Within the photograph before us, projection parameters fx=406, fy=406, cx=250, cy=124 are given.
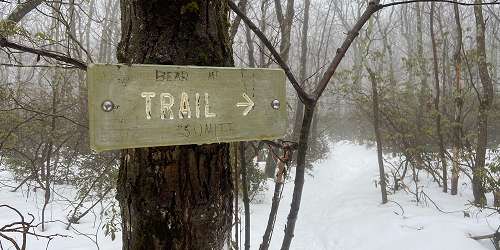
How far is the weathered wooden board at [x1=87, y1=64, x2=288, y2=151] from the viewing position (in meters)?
0.96

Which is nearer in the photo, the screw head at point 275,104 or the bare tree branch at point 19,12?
the screw head at point 275,104

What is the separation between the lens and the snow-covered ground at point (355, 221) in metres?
5.07

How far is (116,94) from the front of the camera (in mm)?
964

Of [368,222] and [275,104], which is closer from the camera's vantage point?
[275,104]

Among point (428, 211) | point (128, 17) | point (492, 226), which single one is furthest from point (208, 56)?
point (428, 211)

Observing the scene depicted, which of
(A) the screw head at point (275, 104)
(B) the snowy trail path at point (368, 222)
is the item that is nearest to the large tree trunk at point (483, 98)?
(B) the snowy trail path at point (368, 222)

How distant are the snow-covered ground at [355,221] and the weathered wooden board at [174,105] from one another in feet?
8.30

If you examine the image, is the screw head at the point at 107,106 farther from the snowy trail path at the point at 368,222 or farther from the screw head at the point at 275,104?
the snowy trail path at the point at 368,222

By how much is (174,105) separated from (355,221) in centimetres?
604

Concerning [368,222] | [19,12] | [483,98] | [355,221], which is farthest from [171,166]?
[483,98]

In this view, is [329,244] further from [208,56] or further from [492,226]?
[208,56]

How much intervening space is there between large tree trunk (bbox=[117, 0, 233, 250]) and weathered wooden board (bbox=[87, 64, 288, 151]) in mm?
→ 88

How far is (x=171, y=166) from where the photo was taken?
3.64ft

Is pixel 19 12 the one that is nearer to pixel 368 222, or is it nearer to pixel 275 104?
pixel 275 104
